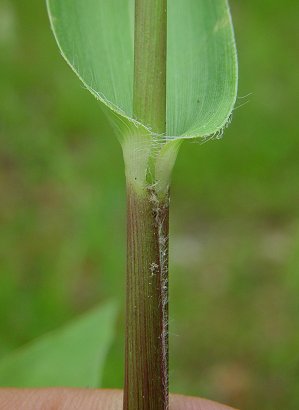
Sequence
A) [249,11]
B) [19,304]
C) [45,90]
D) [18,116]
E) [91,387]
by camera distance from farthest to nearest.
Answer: [249,11]
[45,90]
[18,116]
[19,304]
[91,387]

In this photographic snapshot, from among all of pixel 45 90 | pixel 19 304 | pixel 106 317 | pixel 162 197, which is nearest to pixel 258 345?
pixel 19 304

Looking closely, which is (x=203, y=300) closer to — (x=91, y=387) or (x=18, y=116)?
(x=18, y=116)

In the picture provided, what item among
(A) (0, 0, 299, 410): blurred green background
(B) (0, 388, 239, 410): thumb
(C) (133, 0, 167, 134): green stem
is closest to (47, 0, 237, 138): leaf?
(C) (133, 0, 167, 134): green stem

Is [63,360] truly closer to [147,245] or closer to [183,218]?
[147,245]

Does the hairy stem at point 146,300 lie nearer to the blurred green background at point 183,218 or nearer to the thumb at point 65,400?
the thumb at point 65,400

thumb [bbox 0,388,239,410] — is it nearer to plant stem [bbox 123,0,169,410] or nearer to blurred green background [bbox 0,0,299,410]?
plant stem [bbox 123,0,169,410]

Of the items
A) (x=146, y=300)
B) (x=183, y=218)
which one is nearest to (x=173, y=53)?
(x=146, y=300)

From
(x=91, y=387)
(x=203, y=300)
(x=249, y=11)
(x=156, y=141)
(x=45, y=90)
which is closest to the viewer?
(x=156, y=141)
